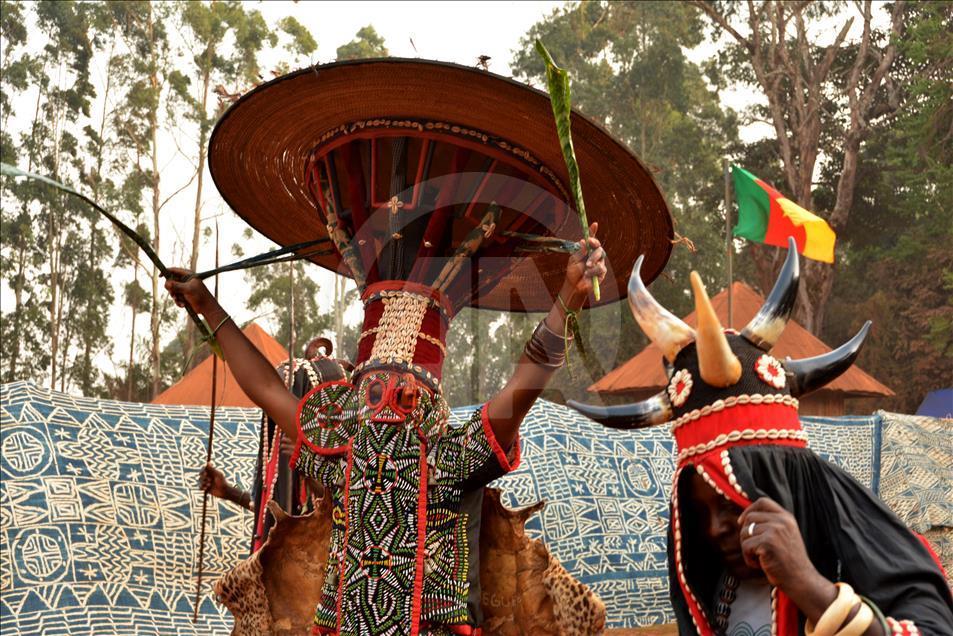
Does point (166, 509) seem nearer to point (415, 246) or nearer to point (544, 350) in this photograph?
point (415, 246)

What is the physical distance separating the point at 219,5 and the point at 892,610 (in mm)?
29431

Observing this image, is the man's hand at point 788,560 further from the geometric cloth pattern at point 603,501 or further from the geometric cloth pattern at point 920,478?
the geometric cloth pattern at point 920,478

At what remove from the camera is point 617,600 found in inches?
368

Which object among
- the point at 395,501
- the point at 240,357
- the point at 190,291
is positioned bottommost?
the point at 395,501

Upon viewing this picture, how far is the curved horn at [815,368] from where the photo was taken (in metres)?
2.59

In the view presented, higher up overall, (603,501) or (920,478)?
(920,478)

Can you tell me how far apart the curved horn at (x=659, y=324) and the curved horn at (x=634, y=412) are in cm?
13

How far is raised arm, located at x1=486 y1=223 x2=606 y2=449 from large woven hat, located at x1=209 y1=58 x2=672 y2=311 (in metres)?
0.29

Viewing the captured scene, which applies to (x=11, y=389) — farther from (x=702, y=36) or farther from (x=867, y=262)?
(x=702, y=36)

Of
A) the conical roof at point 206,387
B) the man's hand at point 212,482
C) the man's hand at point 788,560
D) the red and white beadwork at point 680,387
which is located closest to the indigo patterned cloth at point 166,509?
the man's hand at point 212,482

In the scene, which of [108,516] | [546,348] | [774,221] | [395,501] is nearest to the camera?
[546,348]

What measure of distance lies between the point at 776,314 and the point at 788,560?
0.73 metres

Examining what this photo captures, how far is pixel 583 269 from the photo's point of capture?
117 inches

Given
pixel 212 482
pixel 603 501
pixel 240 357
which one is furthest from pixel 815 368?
pixel 603 501
